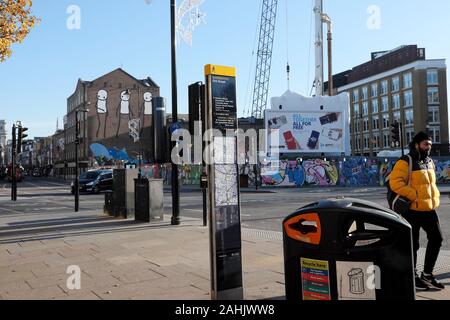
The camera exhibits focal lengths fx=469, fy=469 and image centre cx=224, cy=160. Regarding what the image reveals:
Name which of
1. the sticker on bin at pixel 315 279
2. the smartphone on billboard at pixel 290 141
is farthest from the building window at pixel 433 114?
the sticker on bin at pixel 315 279

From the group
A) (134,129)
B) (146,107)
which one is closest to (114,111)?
(134,129)

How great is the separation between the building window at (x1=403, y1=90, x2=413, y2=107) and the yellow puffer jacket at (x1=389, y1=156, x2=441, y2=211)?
222 feet

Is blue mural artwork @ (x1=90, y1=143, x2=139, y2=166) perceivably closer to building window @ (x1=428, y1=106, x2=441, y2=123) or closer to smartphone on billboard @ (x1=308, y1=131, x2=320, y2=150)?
smartphone on billboard @ (x1=308, y1=131, x2=320, y2=150)

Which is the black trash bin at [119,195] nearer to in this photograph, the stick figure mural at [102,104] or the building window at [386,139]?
the stick figure mural at [102,104]

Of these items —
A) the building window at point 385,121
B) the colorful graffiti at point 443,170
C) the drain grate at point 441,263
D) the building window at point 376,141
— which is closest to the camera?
the drain grate at point 441,263

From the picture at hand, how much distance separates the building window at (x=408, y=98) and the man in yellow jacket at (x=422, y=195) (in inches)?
2665

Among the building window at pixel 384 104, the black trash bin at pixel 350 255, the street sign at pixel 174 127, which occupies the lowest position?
the black trash bin at pixel 350 255

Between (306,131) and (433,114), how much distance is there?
3128 centimetres

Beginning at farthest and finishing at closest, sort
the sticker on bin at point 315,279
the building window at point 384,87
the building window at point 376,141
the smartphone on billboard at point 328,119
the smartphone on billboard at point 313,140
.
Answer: the building window at point 376,141, the building window at point 384,87, the smartphone on billboard at point 328,119, the smartphone on billboard at point 313,140, the sticker on bin at point 315,279

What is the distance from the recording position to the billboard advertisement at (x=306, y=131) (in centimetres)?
4406

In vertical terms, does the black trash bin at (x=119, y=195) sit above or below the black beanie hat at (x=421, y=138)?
below

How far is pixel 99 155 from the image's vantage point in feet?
235
